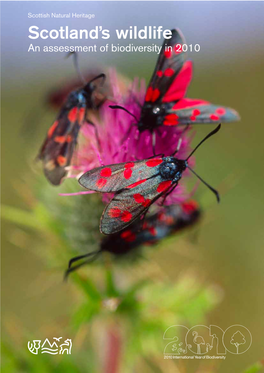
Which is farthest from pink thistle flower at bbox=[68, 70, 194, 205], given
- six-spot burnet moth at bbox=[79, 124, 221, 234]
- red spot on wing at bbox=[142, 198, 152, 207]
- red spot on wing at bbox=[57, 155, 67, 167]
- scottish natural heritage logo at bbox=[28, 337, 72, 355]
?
scottish natural heritage logo at bbox=[28, 337, 72, 355]

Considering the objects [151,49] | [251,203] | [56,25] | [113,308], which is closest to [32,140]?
[56,25]

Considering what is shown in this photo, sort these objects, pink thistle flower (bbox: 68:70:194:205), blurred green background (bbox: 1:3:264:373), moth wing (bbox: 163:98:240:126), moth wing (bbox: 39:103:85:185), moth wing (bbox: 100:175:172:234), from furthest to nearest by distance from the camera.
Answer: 1. blurred green background (bbox: 1:3:264:373)
2. moth wing (bbox: 39:103:85:185)
3. pink thistle flower (bbox: 68:70:194:205)
4. moth wing (bbox: 163:98:240:126)
5. moth wing (bbox: 100:175:172:234)

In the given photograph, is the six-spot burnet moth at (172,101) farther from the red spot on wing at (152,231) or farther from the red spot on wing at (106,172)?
the red spot on wing at (152,231)

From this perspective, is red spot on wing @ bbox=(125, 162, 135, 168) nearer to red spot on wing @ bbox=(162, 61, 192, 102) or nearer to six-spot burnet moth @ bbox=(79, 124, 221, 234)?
six-spot burnet moth @ bbox=(79, 124, 221, 234)

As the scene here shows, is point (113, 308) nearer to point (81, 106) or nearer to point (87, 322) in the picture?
point (87, 322)

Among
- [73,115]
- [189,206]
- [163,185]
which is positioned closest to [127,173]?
[163,185]

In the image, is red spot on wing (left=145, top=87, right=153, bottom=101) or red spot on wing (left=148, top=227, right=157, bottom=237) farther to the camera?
red spot on wing (left=148, top=227, right=157, bottom=237)
